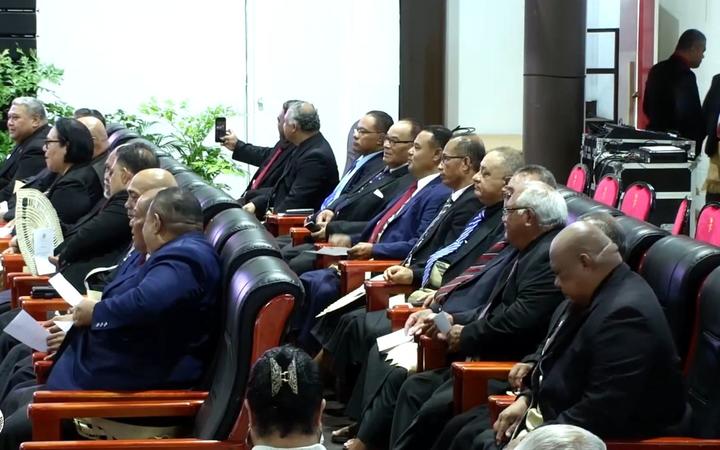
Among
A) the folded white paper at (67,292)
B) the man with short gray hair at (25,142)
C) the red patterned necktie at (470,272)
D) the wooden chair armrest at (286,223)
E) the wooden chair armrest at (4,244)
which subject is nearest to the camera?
the folded white paper at (67,292)

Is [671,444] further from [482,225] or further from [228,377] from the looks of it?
[482,225]

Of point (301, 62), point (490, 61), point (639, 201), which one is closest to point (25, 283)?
point (639, 201)

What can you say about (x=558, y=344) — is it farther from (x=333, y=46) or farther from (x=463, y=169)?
(x=333, y=46)

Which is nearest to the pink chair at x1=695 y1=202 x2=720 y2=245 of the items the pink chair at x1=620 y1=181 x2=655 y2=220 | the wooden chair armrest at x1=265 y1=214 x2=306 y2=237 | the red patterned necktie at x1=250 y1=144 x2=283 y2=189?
the pink chair at x1=620 y1=181 x2=655 y2=220

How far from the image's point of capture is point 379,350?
15.9 ft

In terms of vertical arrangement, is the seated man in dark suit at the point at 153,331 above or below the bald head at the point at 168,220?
below

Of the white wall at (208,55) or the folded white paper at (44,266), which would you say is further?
the white wall at (208,55)

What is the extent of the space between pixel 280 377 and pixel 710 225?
335 cm

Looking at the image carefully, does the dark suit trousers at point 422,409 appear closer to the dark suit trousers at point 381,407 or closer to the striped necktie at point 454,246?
the dark suit trousers at point 381,407

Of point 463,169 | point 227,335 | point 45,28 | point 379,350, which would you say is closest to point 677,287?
point 227,335

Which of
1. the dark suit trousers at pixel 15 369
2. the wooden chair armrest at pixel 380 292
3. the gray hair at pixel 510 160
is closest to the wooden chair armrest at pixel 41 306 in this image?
the dark suit trousers at pixel 15 369

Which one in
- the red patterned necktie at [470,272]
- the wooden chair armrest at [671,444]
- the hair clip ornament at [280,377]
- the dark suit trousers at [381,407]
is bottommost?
the dark suit trousers at [381,407]

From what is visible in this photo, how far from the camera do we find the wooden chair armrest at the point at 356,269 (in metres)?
5.67

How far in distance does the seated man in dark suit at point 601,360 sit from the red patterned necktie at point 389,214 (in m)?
2.61
